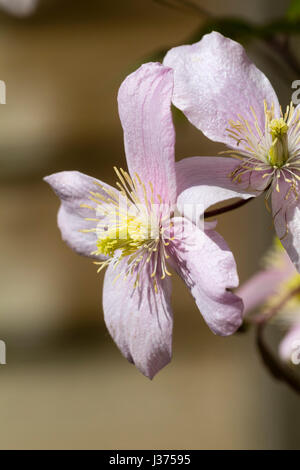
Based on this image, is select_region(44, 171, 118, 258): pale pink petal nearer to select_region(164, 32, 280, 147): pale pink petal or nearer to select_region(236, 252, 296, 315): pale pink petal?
select_region(164, 32, 280, 147): pale pink petal

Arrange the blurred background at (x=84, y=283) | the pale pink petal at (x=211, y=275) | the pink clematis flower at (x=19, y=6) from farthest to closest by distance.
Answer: the blurred background at (x=84, y=283) < the pink clematis flower at (x=19, y=6) < the pale pink petal at (x=211, y=275)

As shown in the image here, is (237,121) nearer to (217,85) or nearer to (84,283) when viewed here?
(217,85)

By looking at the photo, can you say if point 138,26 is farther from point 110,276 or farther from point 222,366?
point 110,276

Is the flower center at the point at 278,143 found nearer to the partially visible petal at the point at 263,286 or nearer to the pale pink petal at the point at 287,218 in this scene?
the pale pink petal at the point at 287,218

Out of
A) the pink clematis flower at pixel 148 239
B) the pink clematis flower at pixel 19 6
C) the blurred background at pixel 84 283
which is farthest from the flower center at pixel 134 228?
the blurred background at pixel 84 283

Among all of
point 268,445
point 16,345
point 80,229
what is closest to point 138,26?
point 16,345
